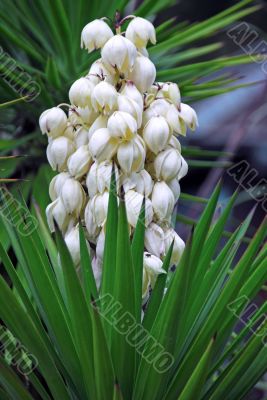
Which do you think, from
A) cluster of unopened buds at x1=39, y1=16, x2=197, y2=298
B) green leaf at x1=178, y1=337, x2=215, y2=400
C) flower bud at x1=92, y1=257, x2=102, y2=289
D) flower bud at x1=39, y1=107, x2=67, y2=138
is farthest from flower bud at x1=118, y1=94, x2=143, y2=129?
green leaf at x1=178, y1=337, x2=215, y2=400

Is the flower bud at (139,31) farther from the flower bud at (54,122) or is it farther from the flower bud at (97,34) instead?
the flower bud at (54,122)

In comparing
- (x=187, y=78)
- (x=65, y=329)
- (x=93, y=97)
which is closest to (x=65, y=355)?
(x=65, y=329)

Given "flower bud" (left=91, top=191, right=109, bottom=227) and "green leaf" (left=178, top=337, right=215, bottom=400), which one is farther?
"flower bud" (left=91, top=191, right=109, bottom=227)

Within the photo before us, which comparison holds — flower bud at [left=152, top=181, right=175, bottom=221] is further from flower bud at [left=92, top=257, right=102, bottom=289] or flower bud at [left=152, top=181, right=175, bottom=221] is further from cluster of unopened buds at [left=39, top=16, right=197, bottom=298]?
flower bud at [left=92, top=257, right=102, bottom=289]

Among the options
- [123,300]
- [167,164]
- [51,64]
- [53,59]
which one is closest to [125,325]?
[123,300]

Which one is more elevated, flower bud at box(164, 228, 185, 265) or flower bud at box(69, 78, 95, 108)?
flower bud at box(69, 78, 95, 108)

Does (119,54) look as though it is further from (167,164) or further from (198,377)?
(198,377)

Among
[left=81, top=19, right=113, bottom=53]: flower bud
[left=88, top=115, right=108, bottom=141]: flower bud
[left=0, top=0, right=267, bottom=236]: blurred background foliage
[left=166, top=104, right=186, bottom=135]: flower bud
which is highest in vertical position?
[left=81, top=19, right=113, bottom=53]: flower bud

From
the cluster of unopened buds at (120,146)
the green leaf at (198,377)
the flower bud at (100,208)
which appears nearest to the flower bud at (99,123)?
the cluster of unopened buds at (120,146)

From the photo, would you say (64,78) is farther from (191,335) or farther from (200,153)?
(191,335)
